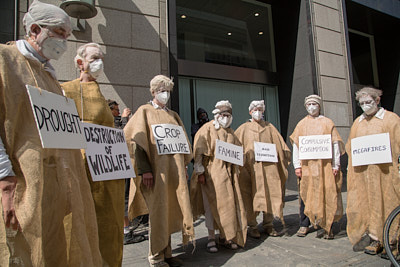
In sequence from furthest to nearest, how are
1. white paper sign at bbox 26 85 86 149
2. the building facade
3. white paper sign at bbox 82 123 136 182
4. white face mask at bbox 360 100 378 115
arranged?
the building facade → white face mask at bbox 360 100 378 115 → white paper sign at bbox 82 123 136 182 → white paper sign at bbox 26 85 86 149

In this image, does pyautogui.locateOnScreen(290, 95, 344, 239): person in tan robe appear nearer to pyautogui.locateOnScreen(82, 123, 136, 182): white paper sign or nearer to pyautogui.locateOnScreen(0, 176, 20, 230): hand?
pyautogui.locateOnScreen(82, 123, 136, 182): white paper sign

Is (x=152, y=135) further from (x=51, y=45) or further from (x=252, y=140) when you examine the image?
(x=252, y=140)

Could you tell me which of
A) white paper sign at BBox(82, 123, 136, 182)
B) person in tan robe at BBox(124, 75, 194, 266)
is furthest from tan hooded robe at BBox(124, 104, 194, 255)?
white paper sign at BBox(82, 123, 136, 182)

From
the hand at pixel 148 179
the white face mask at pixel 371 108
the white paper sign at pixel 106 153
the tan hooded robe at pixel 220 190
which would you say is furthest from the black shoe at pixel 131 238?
the white face mask at pixel 371 108

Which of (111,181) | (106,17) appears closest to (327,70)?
(106,17)

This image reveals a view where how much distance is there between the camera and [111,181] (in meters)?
2.59

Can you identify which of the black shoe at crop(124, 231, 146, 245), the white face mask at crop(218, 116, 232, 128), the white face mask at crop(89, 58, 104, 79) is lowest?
the black shoe at crop(124, 231, 146, 245)

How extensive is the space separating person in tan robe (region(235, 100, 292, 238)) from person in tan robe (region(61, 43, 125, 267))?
7.50 ft

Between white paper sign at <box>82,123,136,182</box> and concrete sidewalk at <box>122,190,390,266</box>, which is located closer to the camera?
white paper sign at <box>82,123,136,182</box>

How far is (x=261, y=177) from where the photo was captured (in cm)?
438

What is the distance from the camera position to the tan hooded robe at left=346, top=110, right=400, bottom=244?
137 inches

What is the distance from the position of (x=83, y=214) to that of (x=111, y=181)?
27.4 inches

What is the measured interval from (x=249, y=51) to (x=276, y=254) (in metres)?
6.74

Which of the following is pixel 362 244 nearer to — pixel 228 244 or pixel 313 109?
pixel 228 244
